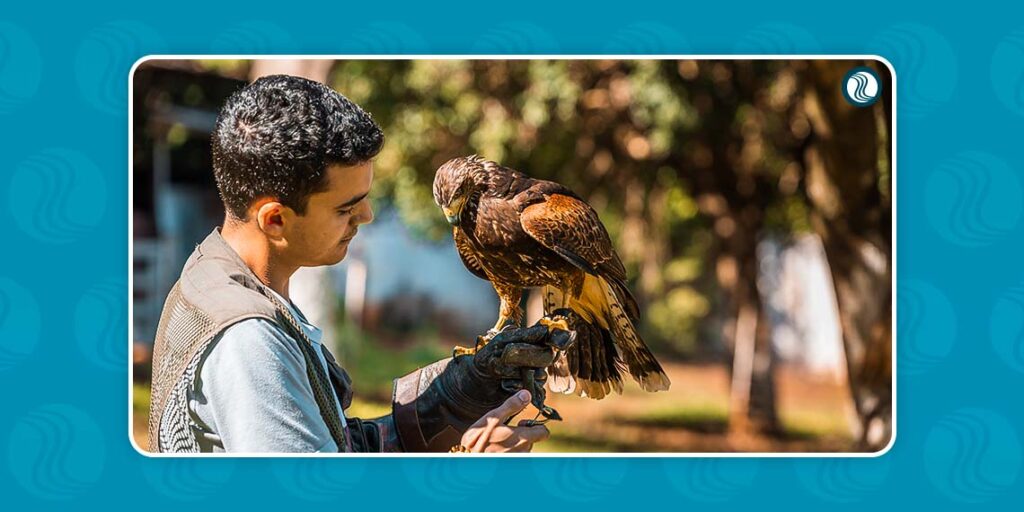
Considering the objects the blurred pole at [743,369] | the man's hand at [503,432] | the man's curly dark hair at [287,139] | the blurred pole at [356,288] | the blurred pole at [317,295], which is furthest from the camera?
the blurred pole at [356,288]

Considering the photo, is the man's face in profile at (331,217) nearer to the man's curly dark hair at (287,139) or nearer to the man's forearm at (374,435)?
the man's curly dark hair at (287,139)

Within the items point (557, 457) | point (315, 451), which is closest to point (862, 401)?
point (557, 457)

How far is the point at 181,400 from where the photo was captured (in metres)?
2.28

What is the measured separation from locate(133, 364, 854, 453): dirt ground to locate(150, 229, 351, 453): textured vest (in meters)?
4.57

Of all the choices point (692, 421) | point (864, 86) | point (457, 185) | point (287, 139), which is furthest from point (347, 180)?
point (692, 421)

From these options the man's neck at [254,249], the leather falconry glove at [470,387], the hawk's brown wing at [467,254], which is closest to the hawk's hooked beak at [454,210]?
the hawk's brown wing at [467,254]

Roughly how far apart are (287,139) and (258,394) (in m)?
0.56

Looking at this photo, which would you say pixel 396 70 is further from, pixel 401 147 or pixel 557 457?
pixel 557 457

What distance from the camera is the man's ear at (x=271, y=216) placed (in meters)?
2.39

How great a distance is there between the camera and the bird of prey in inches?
115

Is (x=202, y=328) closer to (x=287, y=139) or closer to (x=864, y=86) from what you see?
(x=287, y=139)

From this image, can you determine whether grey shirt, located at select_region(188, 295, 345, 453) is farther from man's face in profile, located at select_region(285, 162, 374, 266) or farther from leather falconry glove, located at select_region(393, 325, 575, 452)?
leather falconry glove, located at select_region(393, 325, 575, 452)

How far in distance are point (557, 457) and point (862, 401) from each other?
434cm
